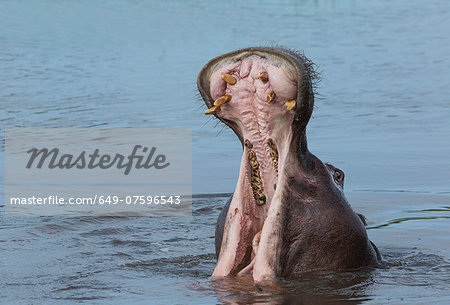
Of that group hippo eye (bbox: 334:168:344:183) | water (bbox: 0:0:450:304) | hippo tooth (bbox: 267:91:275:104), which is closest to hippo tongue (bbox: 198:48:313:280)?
hippo tooth (bbox: 267:91:275:104)

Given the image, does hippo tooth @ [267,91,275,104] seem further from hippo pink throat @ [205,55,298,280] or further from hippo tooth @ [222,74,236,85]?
hippo tooth @ [222,74,236,85]

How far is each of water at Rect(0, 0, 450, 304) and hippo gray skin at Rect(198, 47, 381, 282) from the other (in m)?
0.13

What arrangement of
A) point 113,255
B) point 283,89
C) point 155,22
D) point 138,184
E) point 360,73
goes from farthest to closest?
point 155,22, point 360,73, point 138,184, point 113,255, point 283,89

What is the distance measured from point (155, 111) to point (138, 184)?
3377 millimetres

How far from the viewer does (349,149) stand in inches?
356

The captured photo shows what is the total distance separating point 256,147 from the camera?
419cm

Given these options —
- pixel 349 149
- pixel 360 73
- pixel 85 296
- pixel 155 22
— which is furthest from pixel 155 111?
pixel 155 22

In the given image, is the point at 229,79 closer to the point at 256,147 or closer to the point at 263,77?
the point at 263,77

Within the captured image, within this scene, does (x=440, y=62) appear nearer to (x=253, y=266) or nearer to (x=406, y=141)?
(x=406, y=141)

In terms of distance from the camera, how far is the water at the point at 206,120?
15.4 feet

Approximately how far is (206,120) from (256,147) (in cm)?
647

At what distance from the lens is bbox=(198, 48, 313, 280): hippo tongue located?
399 cm

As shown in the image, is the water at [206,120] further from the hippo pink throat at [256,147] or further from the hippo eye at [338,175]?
the hippo eye at [338,175]

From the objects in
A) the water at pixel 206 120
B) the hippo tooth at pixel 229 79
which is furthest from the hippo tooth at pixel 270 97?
the water at pixel 206 120
